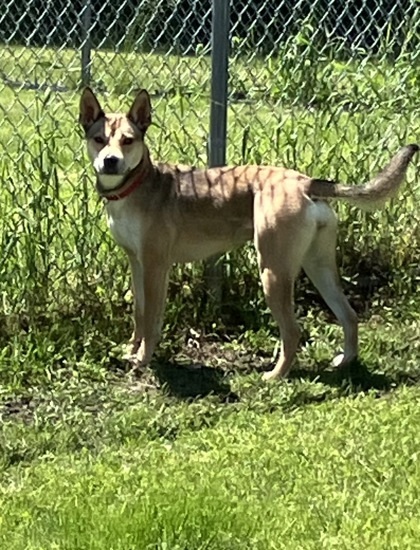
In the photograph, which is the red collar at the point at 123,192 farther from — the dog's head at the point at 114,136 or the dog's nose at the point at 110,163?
the dog's nose at the point at 110,163

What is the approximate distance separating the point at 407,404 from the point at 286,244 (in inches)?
35.3

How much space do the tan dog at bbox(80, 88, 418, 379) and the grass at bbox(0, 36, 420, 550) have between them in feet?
0.88

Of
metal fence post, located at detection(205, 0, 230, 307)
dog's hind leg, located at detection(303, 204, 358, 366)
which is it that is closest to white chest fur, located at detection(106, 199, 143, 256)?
metal fence post, located at detection(205, 0, 230, 307)

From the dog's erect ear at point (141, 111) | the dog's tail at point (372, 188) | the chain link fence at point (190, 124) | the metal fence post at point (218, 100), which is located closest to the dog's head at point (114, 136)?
the dog's erect ear at point (141, 111)

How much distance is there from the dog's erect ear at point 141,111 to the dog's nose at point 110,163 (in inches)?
9.9

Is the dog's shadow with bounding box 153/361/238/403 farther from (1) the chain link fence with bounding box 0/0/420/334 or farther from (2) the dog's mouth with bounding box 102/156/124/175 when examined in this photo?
(2) the dog's mouth with bounding box 102/156/124/175

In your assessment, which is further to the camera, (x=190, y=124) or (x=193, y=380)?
(x=190, y=124)

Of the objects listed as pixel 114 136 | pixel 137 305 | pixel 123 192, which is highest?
pixel 114 136

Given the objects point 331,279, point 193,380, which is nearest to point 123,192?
point 193,380

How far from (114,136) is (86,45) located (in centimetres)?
106

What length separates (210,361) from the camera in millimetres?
5473

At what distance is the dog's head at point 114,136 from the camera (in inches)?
200

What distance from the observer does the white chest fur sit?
5.23 meters

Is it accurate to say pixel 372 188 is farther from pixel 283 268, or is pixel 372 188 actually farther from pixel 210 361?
pixel 210 361
